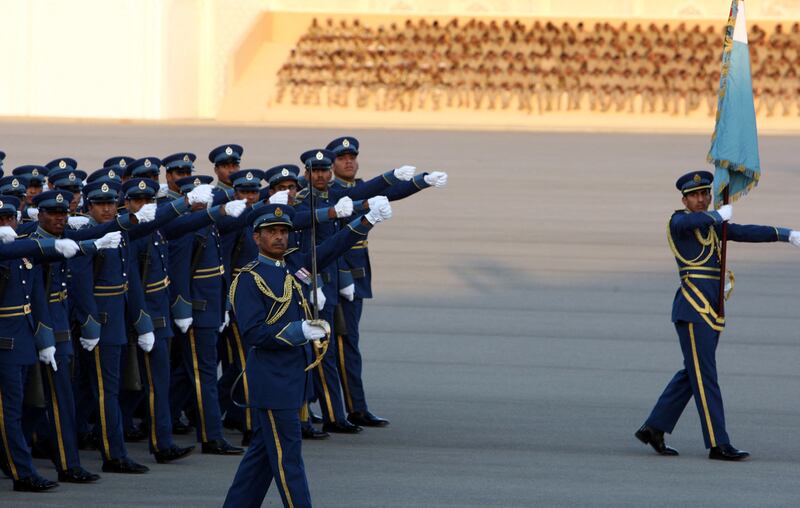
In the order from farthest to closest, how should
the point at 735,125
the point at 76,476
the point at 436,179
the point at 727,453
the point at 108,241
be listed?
the point at 735,125
the point at 436,179
the point at 727,453
the point at 76,476
the point at 108,241

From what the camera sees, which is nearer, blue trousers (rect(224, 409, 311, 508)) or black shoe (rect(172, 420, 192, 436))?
blue trousers (rect(224, 409, 311, 508))

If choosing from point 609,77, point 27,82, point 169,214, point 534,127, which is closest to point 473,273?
point 169,214

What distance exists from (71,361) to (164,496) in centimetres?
120

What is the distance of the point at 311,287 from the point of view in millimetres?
7457

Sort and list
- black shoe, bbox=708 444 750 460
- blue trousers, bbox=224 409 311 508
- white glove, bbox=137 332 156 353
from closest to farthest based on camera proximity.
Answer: blue trousers, bbox=224 409 311 508 → white glove, bbox=137 332 156 353 → black shoe, bbox=708 444 750 460

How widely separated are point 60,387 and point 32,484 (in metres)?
0.55

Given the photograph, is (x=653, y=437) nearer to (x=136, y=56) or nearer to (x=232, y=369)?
(x=232, y=369)

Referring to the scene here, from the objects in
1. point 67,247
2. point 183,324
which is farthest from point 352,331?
point 67,247

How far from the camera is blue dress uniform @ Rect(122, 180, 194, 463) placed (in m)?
8.56

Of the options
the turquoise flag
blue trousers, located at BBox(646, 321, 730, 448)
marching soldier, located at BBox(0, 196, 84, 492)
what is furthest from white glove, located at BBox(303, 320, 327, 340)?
the turquoise flag

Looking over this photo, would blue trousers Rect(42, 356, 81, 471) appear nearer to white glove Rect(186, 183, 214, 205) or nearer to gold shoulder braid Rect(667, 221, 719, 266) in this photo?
white glove Rect(186, 183, 214, 205)

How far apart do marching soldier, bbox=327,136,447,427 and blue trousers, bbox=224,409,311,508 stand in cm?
286

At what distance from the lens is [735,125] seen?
9.22 meters

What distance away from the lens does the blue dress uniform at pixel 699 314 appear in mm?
8672
